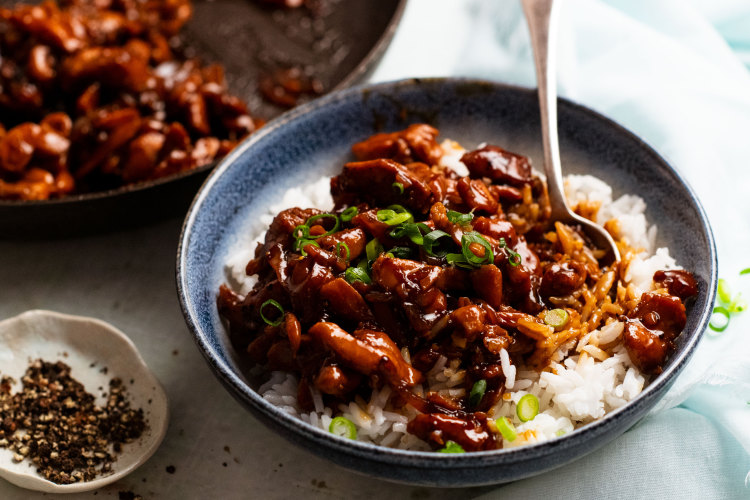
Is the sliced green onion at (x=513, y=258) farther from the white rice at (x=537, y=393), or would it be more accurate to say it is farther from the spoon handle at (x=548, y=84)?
the spoon handle at (x=548, y=84)

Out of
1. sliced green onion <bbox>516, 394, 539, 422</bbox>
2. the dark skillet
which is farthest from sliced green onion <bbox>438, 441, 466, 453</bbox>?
the dark skillet

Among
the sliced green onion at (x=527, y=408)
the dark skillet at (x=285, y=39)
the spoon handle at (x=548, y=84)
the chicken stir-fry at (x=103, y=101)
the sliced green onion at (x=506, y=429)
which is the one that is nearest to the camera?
the sliced green onion at (x=506, y=429)

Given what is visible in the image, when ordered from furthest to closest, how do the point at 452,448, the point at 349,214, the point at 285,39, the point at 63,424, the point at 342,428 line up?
the point at 285,39 → the point at 63,424 → the point at 349,214 → the point at 342,428 → the point at 452,448

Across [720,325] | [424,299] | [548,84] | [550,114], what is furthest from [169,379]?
[720,325]

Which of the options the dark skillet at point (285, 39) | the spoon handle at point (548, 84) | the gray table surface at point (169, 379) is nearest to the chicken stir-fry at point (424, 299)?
the spoon handle at point (548, 84)

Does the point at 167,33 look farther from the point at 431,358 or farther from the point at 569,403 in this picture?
the point at 569,403

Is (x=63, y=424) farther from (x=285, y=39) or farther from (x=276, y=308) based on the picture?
(x=285, y=39)
